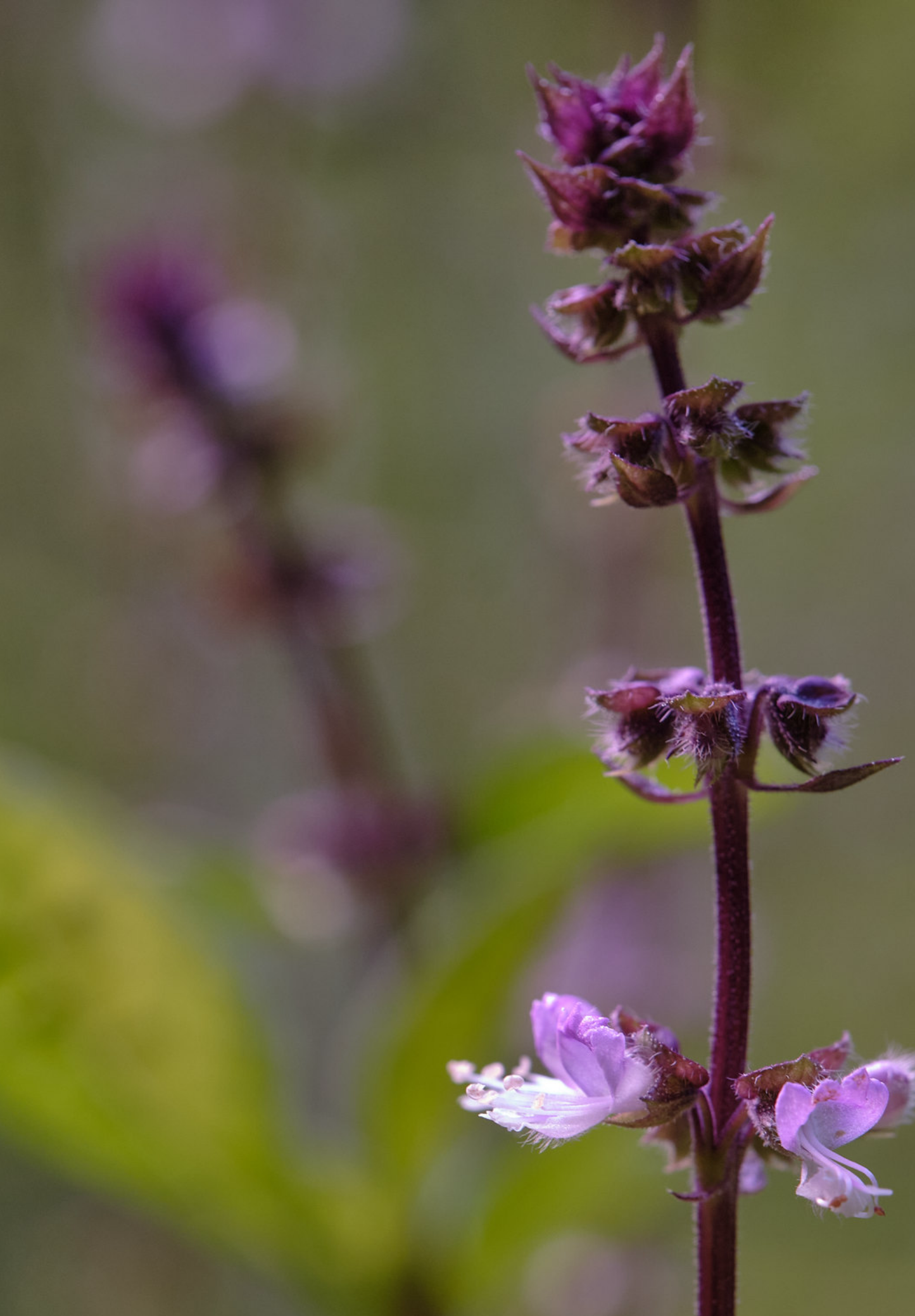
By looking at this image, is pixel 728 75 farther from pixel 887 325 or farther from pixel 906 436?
pixel 906 436

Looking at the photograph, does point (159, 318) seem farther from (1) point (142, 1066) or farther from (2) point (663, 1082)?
(2) point (663, 1082)

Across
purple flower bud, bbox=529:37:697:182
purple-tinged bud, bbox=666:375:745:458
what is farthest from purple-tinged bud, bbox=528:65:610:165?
purple-tinged bud, bbox=666:375:745:458

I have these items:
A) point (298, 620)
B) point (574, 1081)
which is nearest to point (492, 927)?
point (298, 620)

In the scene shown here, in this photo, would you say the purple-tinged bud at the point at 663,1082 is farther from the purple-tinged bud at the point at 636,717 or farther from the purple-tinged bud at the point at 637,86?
the purple-tinged bud at the point at 637,86

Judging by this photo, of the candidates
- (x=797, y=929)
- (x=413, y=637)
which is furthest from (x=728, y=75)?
(x=797, y=929)

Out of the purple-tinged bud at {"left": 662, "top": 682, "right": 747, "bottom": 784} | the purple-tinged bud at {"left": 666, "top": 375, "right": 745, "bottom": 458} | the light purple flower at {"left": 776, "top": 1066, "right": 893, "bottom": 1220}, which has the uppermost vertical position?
the purple-tinged bud at {"left": 666, "top": 375, "right": 745, "bottom": 458}

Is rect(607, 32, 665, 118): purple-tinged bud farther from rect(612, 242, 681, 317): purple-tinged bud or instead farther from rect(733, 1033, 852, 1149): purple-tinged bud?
rect(733, 1033, 852, 1149): purple-tinged bud
